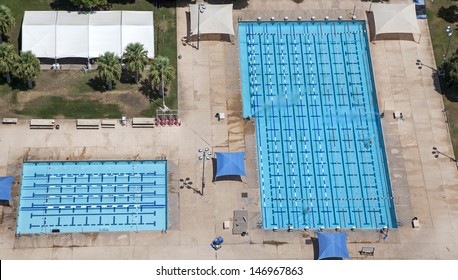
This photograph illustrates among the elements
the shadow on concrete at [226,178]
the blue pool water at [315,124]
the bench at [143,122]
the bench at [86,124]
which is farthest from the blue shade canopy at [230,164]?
the bench at [86,124]

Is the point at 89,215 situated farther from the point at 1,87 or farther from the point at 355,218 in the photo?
the point at 355,218

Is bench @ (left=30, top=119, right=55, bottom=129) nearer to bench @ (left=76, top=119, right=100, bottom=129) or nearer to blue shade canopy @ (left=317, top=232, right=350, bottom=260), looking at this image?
bench @ (left=76, top=119, right=100, bottom=129)

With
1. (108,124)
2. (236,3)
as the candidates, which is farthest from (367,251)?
(236,3)

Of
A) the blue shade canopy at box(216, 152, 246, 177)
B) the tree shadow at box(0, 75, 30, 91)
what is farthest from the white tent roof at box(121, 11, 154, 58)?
the blue shade canopy at box(216, 152, 246, 177)

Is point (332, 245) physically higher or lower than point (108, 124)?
lower

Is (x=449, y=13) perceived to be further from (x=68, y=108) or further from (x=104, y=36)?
(x=68, y=108)

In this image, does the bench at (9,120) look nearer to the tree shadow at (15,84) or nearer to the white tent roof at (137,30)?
the tree shadow at (15,84)
